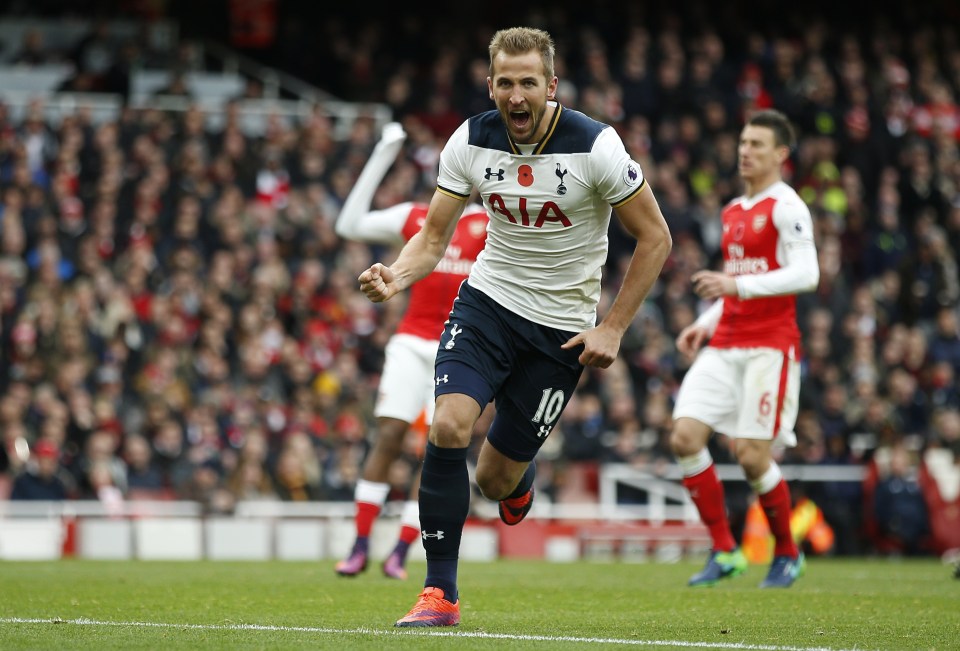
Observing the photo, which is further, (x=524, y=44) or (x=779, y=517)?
(x=779, y=517)

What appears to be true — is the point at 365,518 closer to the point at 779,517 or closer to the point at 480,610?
the point at 779,517

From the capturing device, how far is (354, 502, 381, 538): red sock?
35.0ft

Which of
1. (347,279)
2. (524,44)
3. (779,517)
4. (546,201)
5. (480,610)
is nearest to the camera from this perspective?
(524,44)

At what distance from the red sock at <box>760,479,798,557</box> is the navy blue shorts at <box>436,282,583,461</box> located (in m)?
3.25

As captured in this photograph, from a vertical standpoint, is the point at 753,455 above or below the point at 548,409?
below

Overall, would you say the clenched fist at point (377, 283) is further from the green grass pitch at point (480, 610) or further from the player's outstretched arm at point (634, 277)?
the green grass pitch at point (480, 610)

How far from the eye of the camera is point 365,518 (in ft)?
35.0

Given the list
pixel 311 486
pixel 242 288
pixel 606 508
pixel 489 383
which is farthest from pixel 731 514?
pixel 489 383

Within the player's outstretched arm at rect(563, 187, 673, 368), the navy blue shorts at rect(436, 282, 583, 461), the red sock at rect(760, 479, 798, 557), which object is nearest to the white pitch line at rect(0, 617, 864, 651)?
the navy blue shorts at rect(436, 282, 583, 461)

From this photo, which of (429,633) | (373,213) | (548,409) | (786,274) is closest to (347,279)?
(373,213)

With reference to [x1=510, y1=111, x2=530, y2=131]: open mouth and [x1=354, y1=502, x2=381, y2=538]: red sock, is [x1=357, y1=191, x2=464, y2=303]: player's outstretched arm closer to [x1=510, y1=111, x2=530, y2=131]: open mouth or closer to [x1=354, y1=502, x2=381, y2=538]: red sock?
[x1=510, y1=111, x2=530, y2=131]: open mouth

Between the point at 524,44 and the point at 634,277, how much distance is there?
113 cm

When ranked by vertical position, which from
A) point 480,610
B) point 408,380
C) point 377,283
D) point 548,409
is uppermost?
point 377,283

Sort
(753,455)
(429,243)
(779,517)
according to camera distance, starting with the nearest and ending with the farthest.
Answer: (429,243), (753,455), (779,517)
